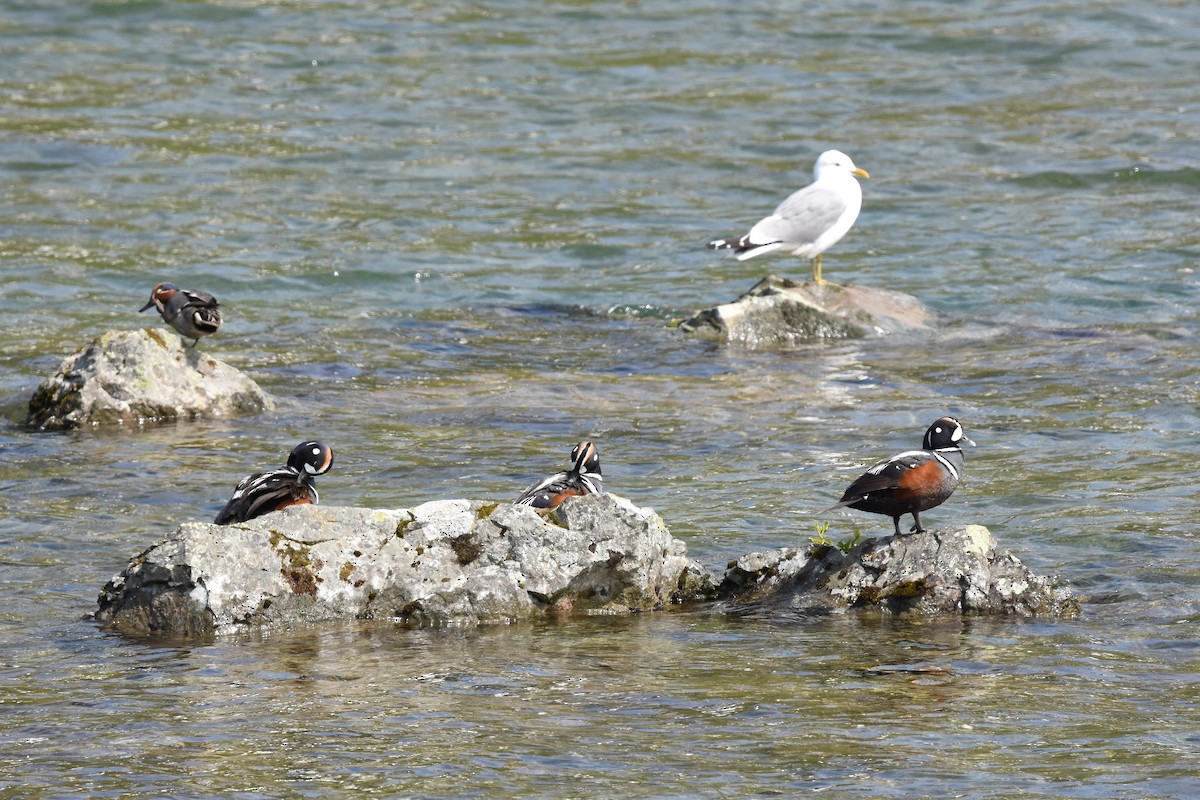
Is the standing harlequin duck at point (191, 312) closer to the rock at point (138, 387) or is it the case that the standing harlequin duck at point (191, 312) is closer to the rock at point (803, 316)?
the rock at point (138, 387)

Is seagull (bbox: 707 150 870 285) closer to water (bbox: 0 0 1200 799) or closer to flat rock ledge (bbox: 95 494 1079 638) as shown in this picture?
water (bbox: 0 0 1200 799)

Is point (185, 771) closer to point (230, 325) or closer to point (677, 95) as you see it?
point (230, 325)

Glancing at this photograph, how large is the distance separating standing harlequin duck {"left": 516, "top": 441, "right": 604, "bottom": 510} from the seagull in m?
8.37

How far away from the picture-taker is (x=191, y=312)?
13.0 meters

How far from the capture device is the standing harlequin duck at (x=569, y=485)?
8.84m

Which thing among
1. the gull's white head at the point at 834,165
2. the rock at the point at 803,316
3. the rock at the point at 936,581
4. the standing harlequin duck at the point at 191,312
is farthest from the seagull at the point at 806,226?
the rock at the point at 936,581

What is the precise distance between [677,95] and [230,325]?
11816mm

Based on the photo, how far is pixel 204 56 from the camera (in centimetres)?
2825

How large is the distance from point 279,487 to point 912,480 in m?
3.01

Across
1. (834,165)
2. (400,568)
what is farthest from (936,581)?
(834,165)

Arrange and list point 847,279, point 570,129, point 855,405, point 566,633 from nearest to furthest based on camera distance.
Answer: point 566,633, point 855,405, point 847,279, point 570,129

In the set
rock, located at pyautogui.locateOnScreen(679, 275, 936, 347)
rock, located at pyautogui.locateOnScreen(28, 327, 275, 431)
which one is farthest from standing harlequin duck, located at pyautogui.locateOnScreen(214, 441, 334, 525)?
rock, located at pyautogui.locateOnScreen(679, 275, 936, 347)

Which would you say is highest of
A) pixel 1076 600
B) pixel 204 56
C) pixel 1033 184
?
pixel 204 56

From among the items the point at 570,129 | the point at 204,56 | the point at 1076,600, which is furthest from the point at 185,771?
the point at 204,56
